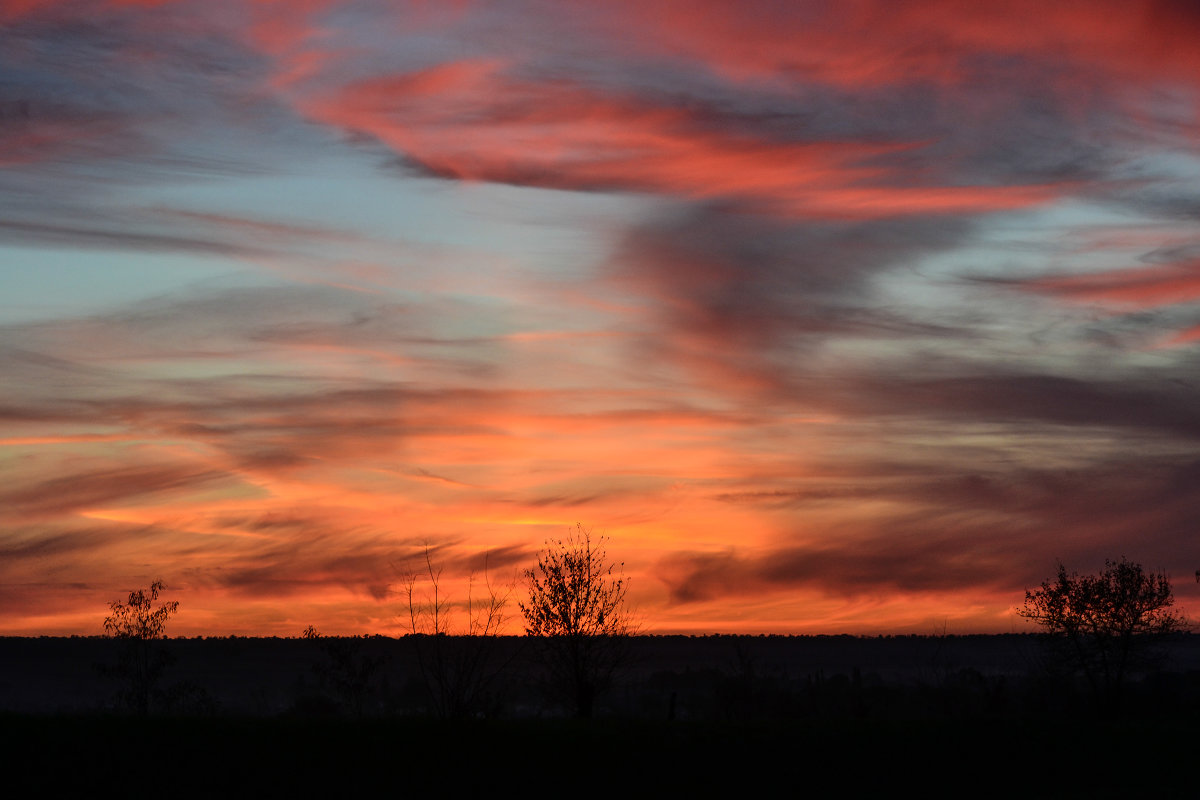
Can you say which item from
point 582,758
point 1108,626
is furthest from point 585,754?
point 1108,626

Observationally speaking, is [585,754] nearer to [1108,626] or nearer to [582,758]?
[582,758]

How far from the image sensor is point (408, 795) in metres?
33.2

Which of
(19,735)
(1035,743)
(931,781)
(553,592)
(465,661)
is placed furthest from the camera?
(553,592)

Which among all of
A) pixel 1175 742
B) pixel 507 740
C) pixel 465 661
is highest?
pixel 465 661

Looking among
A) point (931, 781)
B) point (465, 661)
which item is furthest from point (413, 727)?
point (931, 781)

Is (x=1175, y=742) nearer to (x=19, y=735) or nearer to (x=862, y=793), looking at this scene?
(x=862, y=793)

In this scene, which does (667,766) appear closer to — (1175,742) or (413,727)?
(413,727)

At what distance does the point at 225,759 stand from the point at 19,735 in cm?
537

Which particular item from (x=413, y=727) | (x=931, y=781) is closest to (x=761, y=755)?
(x=931, y=781)

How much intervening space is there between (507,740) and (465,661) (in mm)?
2731

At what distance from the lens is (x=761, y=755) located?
3878 centimetres

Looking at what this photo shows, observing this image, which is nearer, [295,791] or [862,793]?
[295,791]

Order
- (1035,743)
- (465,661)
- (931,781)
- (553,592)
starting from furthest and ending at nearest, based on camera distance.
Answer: (553,592), (1035,743), (931,781), (465,661)

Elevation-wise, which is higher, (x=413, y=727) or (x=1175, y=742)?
(x=413, y=727)
